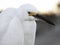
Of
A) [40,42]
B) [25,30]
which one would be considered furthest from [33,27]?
[40,42]

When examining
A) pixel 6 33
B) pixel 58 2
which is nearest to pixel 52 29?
pixel 6 33

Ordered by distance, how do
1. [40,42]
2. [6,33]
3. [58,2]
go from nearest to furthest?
[6,33] < [40,42] < [58,2]

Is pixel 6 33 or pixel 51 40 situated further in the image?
pixel 51 40

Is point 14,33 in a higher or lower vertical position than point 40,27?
lower

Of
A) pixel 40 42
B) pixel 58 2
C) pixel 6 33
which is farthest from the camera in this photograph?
pixel 58 2

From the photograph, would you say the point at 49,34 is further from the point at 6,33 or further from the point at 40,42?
the point at 6,33

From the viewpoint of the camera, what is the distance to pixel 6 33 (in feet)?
1.56

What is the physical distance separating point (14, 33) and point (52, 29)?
0.98 feet

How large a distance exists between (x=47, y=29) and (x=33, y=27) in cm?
21

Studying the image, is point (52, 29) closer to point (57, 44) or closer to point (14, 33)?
point (57, 44)

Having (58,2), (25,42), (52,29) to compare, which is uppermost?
(58,2)

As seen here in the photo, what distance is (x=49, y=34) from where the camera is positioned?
701 millimetres

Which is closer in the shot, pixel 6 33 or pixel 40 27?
pixel 6 33

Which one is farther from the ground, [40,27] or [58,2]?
[58,2]
